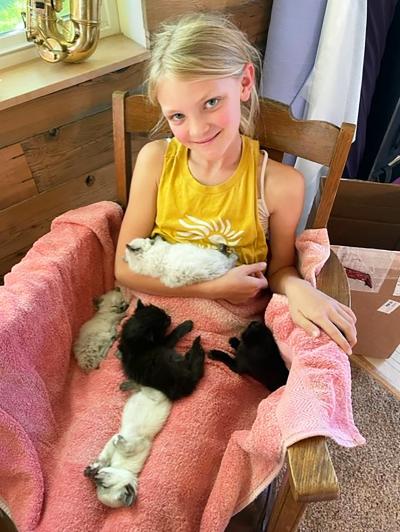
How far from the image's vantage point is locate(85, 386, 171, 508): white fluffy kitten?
80 cm

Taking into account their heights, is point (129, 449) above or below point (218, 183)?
below

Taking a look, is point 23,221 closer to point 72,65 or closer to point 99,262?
point 99,262

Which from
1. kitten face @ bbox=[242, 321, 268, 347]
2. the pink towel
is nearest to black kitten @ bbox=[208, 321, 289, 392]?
kitten face @ bbox=[242, 321, 268, 347]

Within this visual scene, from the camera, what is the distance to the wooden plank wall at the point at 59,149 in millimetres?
1106

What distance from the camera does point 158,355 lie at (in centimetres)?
98

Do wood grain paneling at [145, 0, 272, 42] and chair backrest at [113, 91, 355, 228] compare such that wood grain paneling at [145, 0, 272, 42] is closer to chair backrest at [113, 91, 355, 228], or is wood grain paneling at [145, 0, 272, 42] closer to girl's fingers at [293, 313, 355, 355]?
chair backrest at [113, 91, 355, 228]

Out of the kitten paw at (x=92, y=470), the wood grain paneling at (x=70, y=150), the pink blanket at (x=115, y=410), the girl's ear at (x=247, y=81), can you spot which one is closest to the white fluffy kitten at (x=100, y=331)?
the pink blanket at (x=115, y=410)

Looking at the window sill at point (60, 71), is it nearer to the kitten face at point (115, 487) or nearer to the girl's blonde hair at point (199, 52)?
the girl's blonde hair at point (199, 52)

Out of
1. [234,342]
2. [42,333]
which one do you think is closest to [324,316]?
[234,342]

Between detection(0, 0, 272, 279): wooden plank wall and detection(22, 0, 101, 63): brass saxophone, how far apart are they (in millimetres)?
82

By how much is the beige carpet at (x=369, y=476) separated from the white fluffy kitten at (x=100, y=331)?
721 mm

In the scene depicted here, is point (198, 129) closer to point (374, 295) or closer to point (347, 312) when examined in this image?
point (347, 312)

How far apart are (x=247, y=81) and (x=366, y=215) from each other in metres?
0.69

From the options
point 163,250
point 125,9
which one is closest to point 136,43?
point 125,9
